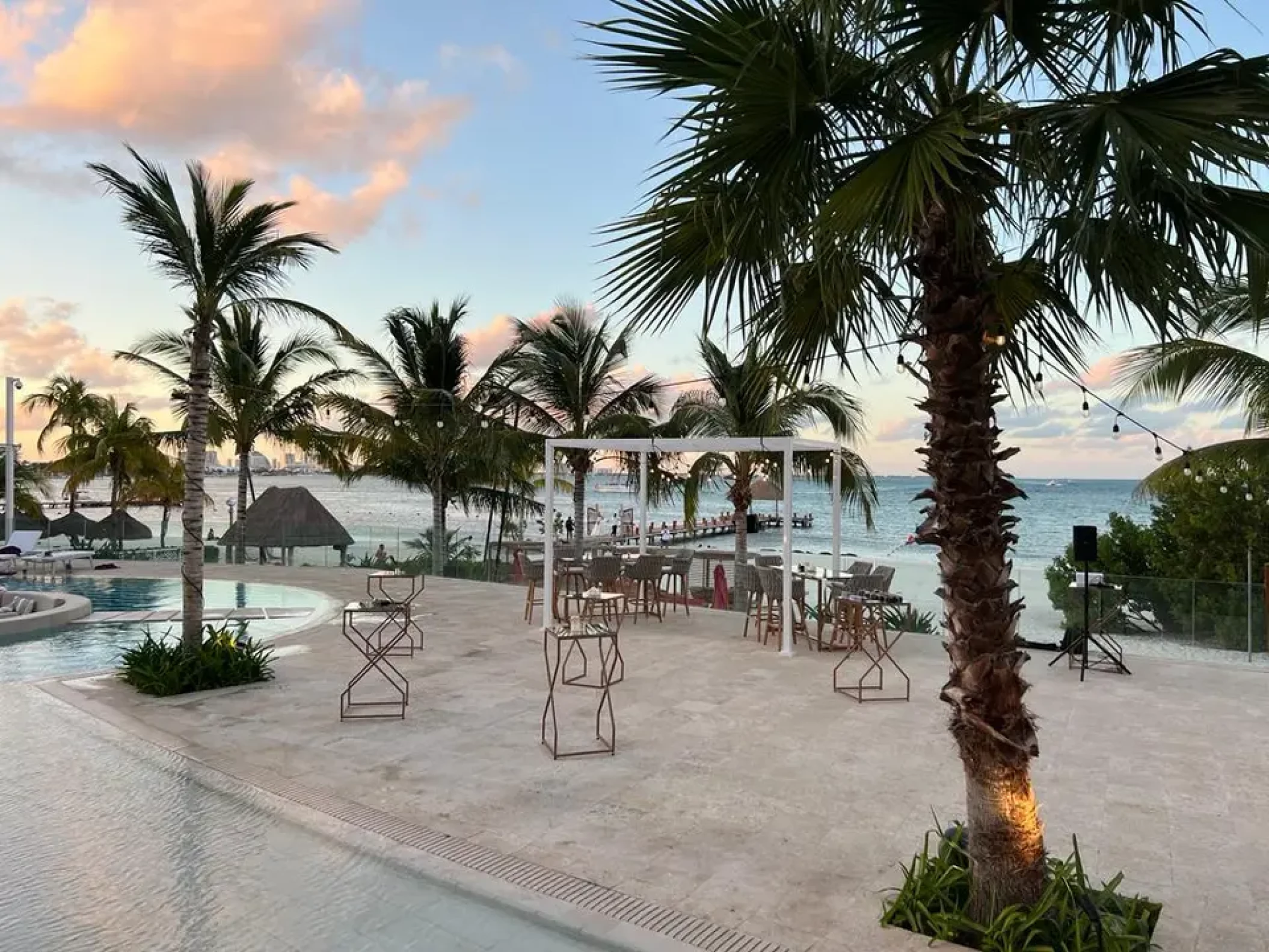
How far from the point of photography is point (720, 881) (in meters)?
3.51

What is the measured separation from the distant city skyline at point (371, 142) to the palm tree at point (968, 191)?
16 centimetres

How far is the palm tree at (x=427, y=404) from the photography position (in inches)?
639

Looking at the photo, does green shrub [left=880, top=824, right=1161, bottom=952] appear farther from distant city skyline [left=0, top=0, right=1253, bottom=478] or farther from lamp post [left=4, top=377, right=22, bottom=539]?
lamp post [left=4, top=377, right=22, bottom=539]


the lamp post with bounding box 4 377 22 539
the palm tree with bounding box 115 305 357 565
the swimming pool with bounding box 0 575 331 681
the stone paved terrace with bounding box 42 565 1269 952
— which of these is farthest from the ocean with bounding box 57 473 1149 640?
the swimming pool with bounding box 0 575 331 681

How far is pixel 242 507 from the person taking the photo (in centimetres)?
1872

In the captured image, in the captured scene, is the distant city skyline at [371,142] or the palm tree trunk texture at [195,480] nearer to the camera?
the distant city skyline at [371,142]

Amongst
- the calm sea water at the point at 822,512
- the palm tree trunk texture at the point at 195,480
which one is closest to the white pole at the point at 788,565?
the palm tree trunk texture at the point at 195,480

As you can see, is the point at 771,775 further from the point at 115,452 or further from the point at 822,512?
the point at 822,512

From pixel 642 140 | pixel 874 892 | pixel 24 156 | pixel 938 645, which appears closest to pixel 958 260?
pixel 642 140

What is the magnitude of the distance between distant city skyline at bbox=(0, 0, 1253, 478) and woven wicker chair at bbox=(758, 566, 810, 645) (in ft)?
7.02

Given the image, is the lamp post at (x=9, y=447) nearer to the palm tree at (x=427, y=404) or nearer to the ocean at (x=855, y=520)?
the ocean at (x=855, y=520)

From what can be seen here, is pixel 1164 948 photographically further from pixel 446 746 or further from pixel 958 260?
pixel 446 746

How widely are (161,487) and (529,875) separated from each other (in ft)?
85.5

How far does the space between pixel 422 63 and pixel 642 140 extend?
9740 millimetres
